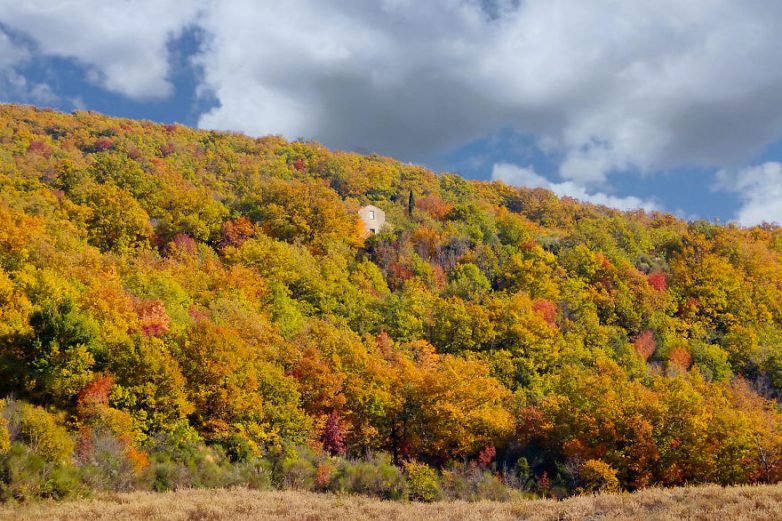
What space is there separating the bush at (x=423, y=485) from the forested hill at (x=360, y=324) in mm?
6169

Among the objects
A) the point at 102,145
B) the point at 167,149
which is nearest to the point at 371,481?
the point at 102,145

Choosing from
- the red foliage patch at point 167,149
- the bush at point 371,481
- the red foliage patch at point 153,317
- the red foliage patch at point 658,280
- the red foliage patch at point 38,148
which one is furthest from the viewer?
the red foliage patch at point 167,149

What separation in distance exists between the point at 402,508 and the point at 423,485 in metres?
7.09

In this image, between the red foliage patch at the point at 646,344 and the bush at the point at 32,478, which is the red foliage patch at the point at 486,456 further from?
the red foliage patch at the point at 646,344

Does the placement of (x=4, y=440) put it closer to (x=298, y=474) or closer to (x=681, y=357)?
(x=298, y=474)

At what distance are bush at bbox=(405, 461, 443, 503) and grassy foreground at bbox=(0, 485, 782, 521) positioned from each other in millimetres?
5265

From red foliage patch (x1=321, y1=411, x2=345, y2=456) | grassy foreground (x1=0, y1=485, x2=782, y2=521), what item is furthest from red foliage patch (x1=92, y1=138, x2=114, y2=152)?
grassy foreground (x1=0, y1=485, x2=782, y2=521)

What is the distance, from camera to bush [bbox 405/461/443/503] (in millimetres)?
28767

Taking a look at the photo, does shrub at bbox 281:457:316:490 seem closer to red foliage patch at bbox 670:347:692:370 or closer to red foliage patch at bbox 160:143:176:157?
red foliage patch at bbox 670:347:692:370

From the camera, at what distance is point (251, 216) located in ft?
265

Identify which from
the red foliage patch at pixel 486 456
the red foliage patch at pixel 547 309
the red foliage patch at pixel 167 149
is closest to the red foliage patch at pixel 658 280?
the red foliage patch at pixel 547 309

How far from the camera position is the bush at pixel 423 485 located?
28.8 meters

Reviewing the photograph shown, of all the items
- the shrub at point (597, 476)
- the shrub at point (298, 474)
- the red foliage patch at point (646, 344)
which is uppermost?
the red foliage patch at point (646, 344)

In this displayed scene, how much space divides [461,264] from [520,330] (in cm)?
2169
